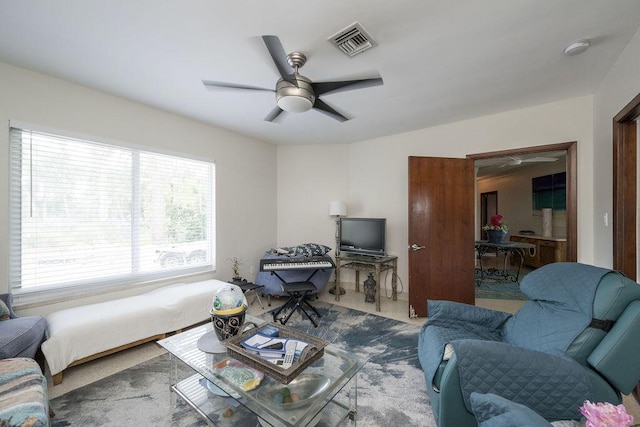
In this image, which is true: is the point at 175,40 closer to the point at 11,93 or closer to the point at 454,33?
the point at 11,93

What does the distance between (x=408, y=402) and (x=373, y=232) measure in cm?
234

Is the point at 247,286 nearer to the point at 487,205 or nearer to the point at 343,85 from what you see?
the point at 343,85

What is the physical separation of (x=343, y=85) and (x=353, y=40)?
0.95 feet

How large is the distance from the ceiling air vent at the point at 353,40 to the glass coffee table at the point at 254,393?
210cm

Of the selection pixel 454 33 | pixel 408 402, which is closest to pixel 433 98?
pixel 454 33

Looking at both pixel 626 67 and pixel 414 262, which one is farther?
pixel 414 262

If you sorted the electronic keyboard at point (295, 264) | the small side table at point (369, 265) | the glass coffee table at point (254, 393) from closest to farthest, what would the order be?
the glass coffee table at point (254, 393) → the electronic keyboard at point (295, 264) → the small side table at point (369, 265)

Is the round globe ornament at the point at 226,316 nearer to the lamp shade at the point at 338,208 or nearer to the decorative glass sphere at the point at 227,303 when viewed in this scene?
the decorative glass sphere at the point at 227,303

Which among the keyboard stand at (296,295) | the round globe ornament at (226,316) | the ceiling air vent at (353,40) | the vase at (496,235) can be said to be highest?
the ceiling air vent at (353,40)

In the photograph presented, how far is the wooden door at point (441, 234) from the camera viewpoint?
3.20 metres

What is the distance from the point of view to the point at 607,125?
7.62ft

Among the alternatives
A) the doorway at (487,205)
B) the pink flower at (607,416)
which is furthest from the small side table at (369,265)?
the doorway at (487,205)

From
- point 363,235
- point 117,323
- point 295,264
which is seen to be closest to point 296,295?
point 295,264

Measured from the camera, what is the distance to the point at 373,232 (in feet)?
12.7
